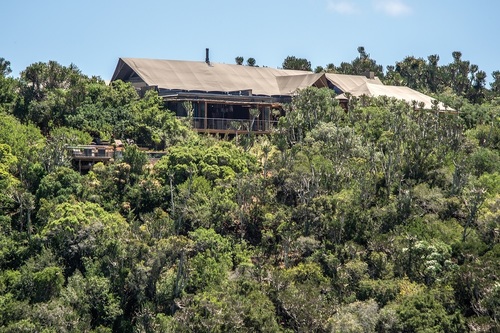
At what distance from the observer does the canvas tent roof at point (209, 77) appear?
69062 mm

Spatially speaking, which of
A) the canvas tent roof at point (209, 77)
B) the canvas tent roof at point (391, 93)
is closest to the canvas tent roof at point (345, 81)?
the canvas tent roof at point (391, 93)

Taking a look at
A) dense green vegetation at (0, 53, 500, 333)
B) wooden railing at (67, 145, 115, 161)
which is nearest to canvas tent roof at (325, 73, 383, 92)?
dense green vegetation at (0, 53, 500, 333)

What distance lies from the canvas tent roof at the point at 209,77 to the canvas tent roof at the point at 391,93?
10.7ft

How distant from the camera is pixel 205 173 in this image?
5397cm

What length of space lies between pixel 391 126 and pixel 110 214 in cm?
2281

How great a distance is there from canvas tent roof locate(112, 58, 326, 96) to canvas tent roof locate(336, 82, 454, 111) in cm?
326

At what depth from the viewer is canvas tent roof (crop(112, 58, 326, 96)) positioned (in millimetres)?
69062

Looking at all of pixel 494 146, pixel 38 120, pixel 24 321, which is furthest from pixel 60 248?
pixel 494 146

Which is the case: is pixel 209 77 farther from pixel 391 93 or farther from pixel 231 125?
pixel 391 93

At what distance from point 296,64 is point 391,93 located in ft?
55.5

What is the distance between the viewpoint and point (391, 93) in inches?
3068

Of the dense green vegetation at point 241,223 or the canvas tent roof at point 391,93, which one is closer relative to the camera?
the dense green vegetation at point 241,223

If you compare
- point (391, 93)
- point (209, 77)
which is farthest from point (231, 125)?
point (391, 93)

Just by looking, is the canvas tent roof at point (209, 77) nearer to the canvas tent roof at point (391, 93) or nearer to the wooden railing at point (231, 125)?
the canvas tent roof at point (391, 93)
